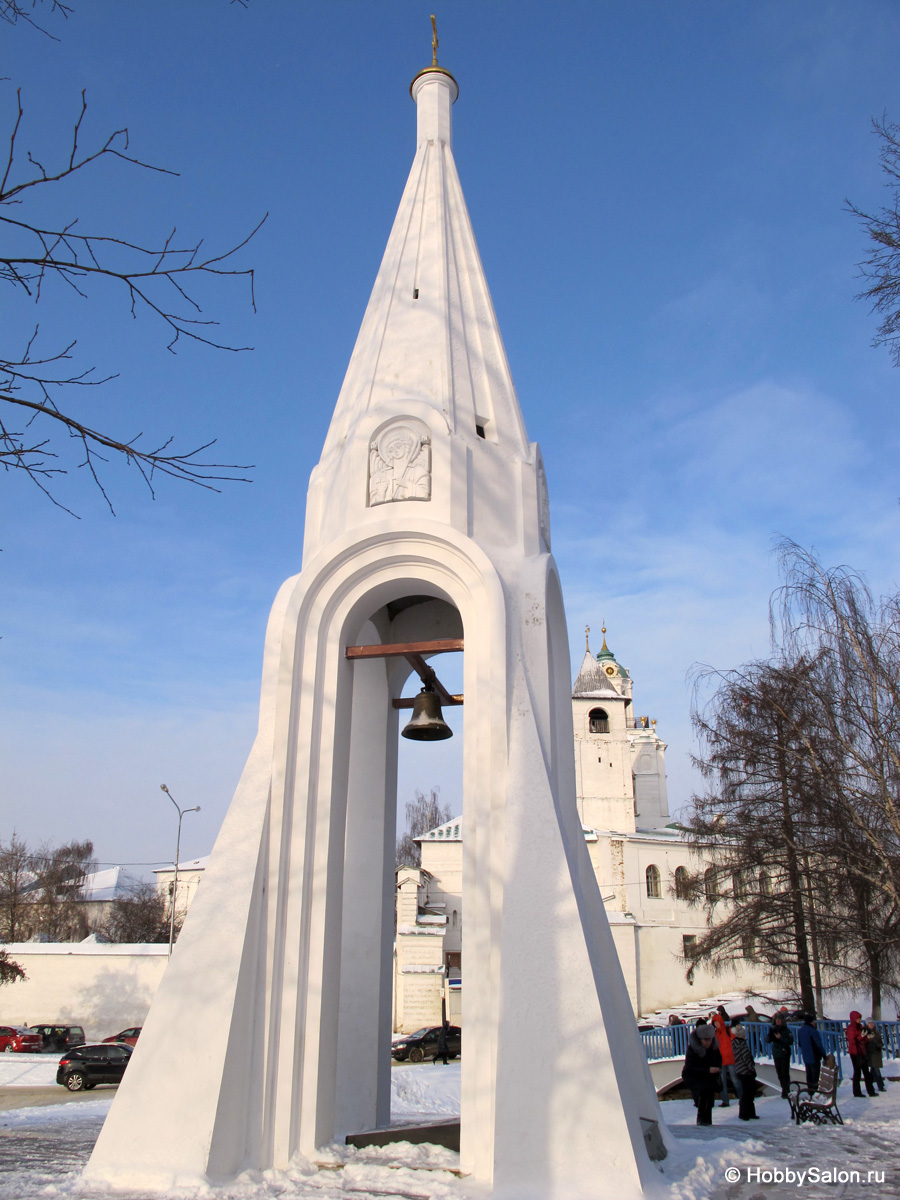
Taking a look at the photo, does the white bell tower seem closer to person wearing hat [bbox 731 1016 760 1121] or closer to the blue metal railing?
person wearing hat [bbox 731 1016 760 1121]

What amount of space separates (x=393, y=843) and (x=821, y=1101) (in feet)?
18.2

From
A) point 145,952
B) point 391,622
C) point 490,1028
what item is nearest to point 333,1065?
point 490,1028

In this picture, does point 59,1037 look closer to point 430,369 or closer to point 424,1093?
point 424,1093

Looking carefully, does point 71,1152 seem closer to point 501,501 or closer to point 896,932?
point 501,501

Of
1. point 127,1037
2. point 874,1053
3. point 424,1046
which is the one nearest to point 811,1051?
point 874,1053

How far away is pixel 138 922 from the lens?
47.9m

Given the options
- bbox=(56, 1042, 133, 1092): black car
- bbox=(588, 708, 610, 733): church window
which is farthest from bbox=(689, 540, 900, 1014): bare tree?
bbox=(588, 708, 610, 733): church window

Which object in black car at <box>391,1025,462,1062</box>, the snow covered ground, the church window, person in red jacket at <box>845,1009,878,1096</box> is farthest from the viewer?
the church window

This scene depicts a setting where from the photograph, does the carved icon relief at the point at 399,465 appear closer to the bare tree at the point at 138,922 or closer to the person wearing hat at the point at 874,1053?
the person wearing hat at the point at 874,1053

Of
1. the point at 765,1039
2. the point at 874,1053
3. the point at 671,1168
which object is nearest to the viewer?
the point at 671,1168

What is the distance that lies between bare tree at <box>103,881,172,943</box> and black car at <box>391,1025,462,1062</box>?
1007 inches

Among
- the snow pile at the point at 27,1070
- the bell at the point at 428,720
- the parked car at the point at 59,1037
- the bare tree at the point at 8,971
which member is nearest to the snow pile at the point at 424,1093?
the bell at the point at 428,720

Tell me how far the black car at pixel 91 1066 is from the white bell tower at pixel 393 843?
547 inches

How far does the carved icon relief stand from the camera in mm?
8211
